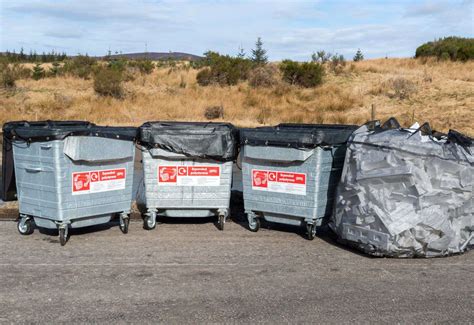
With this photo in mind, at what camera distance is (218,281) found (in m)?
5.35

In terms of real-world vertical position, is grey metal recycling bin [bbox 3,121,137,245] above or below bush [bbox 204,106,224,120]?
above

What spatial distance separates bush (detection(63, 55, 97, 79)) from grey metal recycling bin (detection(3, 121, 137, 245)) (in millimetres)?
30957

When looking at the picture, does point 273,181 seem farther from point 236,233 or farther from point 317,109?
point 317,109

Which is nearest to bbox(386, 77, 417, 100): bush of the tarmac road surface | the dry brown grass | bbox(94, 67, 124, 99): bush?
the dry brown grass

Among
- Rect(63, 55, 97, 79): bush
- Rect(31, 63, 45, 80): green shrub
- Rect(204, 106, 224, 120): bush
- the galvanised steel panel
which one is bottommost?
Rect(204, 106, 224, 120): bush

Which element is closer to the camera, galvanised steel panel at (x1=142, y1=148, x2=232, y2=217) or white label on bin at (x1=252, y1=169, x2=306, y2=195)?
white label on bin at (x1=252, y1=169, x2=306, y2=195)

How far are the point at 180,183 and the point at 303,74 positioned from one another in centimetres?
2761

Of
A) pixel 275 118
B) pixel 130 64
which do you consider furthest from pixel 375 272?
pixel 130 64

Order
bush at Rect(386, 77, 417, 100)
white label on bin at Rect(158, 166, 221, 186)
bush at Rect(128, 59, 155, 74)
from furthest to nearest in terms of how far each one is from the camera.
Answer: bush at Rect(128, 59, 155, 74) < bush at Rect(386, 77, 417, 100) < white label on bin at Rect(158, 166, 221, 186)

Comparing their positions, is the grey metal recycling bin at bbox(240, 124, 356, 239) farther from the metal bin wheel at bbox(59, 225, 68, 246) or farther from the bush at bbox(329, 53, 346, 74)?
the bush at bbox(329, 53, 346, 74)

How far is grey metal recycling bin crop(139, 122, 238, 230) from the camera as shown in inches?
286

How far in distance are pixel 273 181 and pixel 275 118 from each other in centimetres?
2032

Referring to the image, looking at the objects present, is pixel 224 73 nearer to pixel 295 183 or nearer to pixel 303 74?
pixel 303 74

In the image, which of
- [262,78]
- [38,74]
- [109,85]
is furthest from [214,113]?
[38,74]
